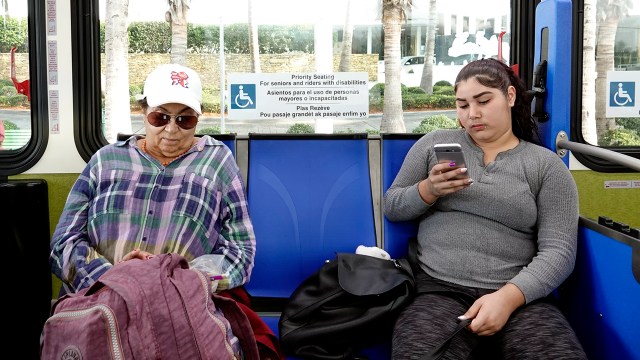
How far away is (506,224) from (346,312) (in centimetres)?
67

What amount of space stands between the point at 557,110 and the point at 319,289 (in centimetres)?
123

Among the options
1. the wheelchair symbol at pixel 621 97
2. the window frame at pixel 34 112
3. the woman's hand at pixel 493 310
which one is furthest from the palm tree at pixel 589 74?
the window frame at pixel 34 112

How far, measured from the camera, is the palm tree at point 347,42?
10.2 feet

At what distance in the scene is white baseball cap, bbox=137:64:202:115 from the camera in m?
2.25

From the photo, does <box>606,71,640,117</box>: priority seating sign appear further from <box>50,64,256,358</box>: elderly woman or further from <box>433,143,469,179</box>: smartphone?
<box>50,64,256,358</box>: elderly woman

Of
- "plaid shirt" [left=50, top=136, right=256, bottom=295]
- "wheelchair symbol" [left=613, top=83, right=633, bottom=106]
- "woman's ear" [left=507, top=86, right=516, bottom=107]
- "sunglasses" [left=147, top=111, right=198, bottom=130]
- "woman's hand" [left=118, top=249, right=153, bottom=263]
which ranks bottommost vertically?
"woman's hand" [left=118, top=249, right=153, bottom=263]

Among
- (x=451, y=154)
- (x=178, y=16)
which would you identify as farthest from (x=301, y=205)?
(x=178, y=16)

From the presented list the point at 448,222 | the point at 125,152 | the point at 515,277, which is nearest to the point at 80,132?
the point at 125,152

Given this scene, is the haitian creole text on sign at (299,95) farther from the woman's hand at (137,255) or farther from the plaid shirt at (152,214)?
the woman's hand at (137,255)

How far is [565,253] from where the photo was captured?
2.12 metres

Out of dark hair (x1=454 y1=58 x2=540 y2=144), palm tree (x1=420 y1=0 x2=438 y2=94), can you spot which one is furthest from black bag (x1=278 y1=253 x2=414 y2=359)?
palm tree (x1=420 y1=0 x2=438 y2=94)

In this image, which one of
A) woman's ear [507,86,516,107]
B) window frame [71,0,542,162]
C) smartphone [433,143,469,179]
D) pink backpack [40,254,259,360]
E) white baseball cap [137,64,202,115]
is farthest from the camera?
window frame [71,0,542,162]

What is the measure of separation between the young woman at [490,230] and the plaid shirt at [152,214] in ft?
2.12

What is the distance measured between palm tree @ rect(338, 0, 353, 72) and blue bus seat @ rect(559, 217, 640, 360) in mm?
1413
